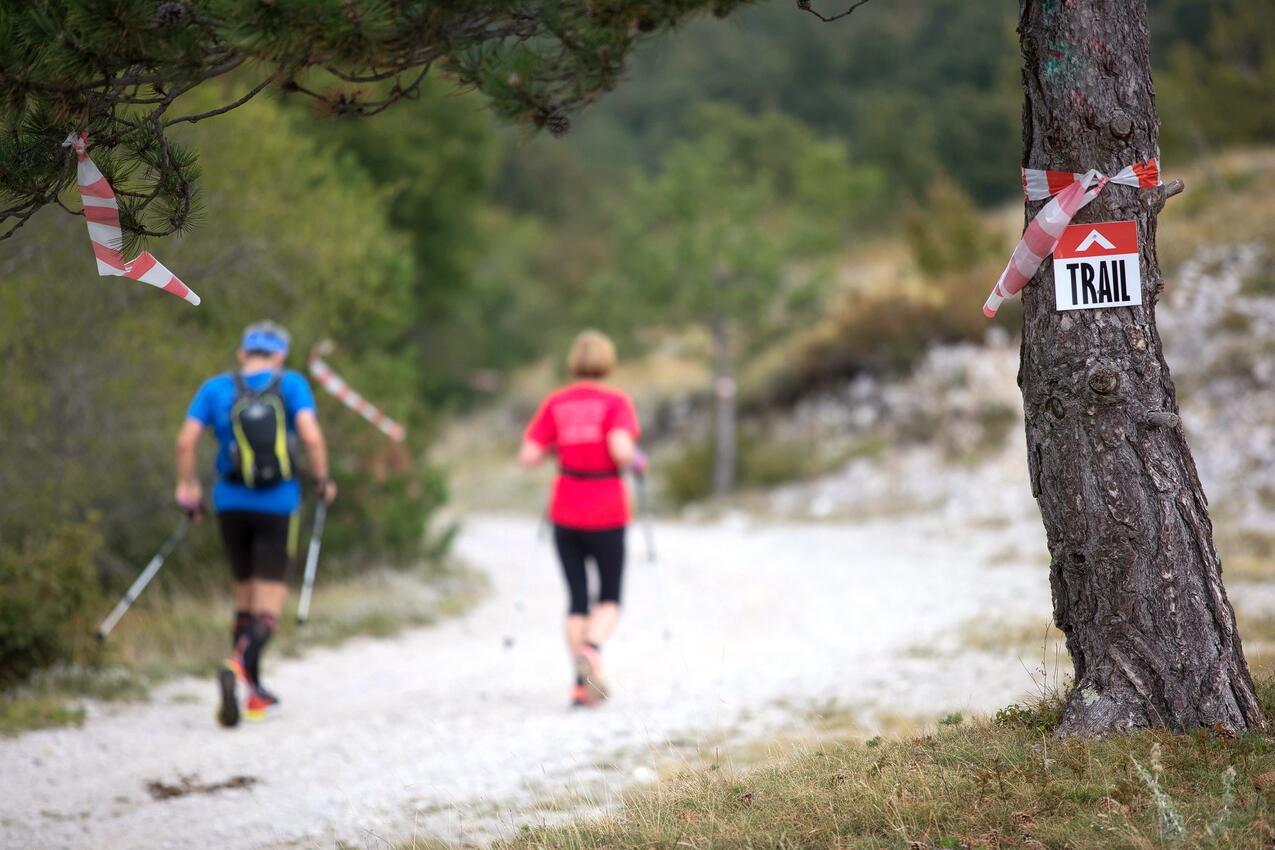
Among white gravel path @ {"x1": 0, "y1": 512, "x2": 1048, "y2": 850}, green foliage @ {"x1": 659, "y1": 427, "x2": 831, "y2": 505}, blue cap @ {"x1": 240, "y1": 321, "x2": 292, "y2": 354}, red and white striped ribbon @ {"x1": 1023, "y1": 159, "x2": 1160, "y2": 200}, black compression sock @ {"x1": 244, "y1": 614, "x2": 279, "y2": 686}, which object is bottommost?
white gravel path @ {"x1": 0, "y1": 512, "x2": 1048, "y2": 850}

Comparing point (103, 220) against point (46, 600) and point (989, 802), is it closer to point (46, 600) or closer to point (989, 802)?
point (989, 802)

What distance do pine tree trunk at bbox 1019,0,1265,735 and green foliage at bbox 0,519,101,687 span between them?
21.0 ft

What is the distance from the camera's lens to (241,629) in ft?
24.9

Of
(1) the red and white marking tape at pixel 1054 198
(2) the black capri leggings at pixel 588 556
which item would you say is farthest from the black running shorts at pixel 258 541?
(1) the red and white marking tape at pixel 1054 198

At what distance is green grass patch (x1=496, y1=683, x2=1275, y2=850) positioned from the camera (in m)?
3.67

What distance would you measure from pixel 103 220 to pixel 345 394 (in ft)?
24.8

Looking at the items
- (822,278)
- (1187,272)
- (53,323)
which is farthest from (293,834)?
(822,278)

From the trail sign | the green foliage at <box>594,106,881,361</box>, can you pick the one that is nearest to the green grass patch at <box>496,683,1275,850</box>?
the trail sign

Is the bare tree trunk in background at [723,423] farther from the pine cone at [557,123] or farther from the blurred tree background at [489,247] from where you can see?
the pine cone at [557,123]

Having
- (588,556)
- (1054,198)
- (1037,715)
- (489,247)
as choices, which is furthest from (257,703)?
(489,247)

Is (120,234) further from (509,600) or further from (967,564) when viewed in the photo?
(967,564)

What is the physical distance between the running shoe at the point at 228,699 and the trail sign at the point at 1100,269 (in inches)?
204

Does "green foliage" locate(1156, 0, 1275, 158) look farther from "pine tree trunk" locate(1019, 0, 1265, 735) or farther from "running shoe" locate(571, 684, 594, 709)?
"pine tree trunk" locate(1019, 0, 1265, 735)

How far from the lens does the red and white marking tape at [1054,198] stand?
14.7ft
